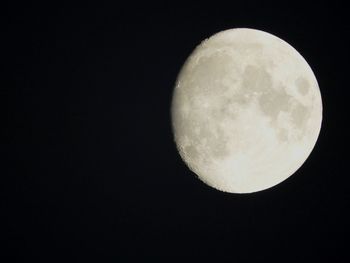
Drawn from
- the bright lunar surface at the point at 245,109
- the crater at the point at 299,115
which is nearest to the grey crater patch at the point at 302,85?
the bright lunar surface at the point at 245,109

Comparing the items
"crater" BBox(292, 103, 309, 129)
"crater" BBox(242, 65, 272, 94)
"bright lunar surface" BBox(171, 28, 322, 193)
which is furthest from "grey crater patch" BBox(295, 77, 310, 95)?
"crater" BBox(242, 65, 272, 94)

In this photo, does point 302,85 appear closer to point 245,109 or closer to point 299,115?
point 299,115

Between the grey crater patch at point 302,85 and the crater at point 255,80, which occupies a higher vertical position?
the grey crater patch at point 302,85

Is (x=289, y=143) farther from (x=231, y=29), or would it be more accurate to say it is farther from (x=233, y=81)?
(x=231, y=29)

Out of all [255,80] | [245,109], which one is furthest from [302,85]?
[245,109]

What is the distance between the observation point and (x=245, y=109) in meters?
4.07

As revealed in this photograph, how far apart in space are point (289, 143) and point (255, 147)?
0.39 metres

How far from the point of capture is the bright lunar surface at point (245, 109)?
4.09 meters

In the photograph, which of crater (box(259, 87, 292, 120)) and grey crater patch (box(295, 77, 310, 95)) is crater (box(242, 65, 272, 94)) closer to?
crater (box(259, 87, 292, 120))

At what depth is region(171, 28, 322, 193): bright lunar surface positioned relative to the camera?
4086mm

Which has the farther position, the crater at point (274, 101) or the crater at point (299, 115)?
the crater at point (299, 115)

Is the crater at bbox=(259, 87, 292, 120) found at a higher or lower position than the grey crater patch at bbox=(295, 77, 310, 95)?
lower

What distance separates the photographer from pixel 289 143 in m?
4.27

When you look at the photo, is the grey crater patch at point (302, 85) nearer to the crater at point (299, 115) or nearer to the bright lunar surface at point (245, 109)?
the bright lunar surface at point (245, 109)
